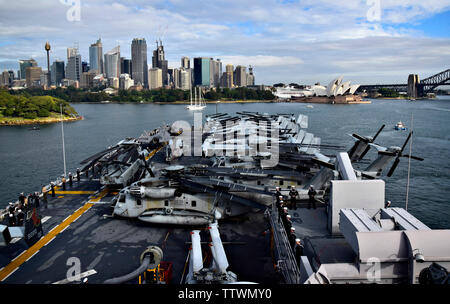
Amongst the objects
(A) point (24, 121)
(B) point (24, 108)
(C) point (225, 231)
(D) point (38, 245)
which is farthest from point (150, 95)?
(C) point (225, 231)

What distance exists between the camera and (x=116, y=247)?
1577 centimetres

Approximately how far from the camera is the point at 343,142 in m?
55.5

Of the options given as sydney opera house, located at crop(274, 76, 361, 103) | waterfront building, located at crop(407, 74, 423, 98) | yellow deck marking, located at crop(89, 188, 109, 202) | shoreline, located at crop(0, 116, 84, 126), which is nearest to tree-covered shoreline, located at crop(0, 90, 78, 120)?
shoreline, located at crop(0, 116, 84, 126)

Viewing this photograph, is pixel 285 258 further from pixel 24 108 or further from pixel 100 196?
pixel 24 108

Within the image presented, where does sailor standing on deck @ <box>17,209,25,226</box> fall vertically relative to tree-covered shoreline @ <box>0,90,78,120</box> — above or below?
below

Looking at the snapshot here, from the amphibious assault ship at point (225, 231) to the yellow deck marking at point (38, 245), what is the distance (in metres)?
0.05

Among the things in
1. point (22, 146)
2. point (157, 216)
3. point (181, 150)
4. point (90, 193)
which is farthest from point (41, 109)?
point (157, 216)

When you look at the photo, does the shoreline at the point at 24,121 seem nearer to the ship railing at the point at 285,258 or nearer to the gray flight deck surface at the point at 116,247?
the gray flight deck surface at the point at 116,247

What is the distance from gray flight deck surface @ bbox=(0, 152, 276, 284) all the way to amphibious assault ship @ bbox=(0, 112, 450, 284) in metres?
0.05

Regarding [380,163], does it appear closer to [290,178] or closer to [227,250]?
[290,178]

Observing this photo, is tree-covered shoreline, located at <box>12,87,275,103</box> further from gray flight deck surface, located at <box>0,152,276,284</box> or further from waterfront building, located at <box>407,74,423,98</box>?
gray flight deck surface, located at <box>0,152,276,284</box>

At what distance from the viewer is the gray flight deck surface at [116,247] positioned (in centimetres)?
1346

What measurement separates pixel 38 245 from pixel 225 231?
358 inches

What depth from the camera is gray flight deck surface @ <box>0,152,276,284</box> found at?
13.5m
